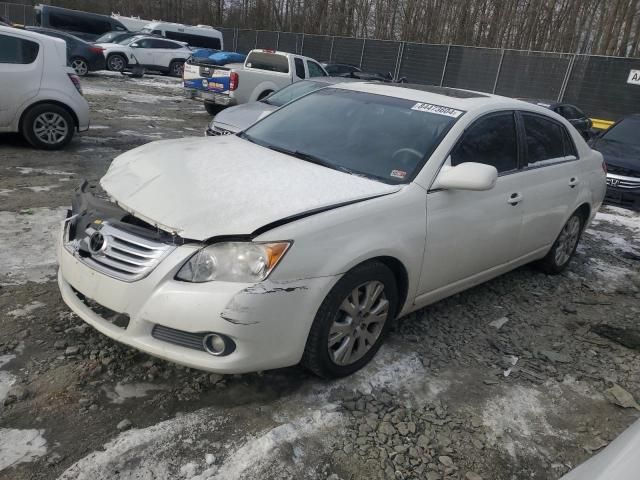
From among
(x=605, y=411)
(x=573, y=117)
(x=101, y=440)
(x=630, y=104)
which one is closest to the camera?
(x=101, y=440)

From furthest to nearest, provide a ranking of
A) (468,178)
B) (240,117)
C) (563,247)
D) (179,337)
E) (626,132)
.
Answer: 1. (626,132)
2. (240,117)
3. (563,247)
4. (468,178)
5. (179,337)

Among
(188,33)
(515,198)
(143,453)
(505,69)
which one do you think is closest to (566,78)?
(505,69)

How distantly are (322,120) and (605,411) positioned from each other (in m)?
2.64

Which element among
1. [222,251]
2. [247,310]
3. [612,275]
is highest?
[222,251]

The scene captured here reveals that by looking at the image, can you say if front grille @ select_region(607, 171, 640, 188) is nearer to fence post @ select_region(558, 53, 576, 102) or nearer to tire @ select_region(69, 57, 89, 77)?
fence post @ select_region(558, 53, 576, 102)

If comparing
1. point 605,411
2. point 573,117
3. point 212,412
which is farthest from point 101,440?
point 573,117

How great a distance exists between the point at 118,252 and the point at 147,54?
21948 millimetres

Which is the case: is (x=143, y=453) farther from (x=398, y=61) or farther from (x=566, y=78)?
(x=398, y=61)

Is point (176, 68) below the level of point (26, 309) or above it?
below

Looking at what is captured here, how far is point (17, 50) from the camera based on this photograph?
7.04 m

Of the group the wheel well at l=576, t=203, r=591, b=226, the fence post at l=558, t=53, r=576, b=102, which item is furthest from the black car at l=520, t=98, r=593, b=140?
the wheel well at l=576, t=203, r=591, b=226

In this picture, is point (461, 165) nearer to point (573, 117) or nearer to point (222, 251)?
point (222, 251)

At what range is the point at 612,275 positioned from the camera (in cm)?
546

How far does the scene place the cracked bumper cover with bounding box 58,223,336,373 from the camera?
246 cm
